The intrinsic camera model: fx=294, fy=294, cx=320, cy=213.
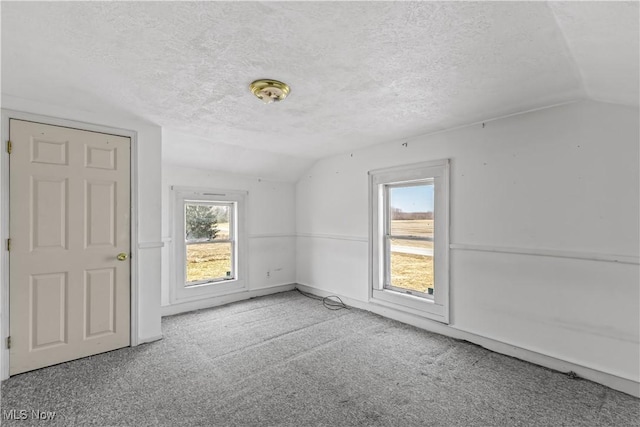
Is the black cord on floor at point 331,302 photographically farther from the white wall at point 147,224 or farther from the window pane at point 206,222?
A: the white wall at point 147,224

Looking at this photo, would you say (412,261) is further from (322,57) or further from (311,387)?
(322,57)

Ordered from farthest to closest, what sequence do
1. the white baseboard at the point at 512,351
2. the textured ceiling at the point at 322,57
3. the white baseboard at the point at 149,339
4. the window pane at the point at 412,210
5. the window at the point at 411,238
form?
the window pane at the point at 412,210
the window at the point at 411,238
the white baseboard at the point at 149,339
the white baseboard at the point at 512,351
the textured ceiling at the point at 322,57

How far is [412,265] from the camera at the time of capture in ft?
11.6

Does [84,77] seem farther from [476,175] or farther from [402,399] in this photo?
[476,175]

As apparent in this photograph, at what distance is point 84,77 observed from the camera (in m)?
1.95

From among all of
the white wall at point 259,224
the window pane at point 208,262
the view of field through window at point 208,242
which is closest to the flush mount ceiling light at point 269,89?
the white wall at point 259,224

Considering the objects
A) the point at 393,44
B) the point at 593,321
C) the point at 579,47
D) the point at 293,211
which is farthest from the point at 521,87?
the point at 293,211

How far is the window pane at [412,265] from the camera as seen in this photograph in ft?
11.0

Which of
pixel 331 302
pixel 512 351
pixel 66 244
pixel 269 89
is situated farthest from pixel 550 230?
pixel 66 244

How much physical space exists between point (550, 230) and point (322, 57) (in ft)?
7.51

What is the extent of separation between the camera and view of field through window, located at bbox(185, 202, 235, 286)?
160 inches

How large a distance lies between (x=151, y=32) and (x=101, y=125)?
168 cm

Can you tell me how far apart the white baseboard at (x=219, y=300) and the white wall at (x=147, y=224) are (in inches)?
22.8
